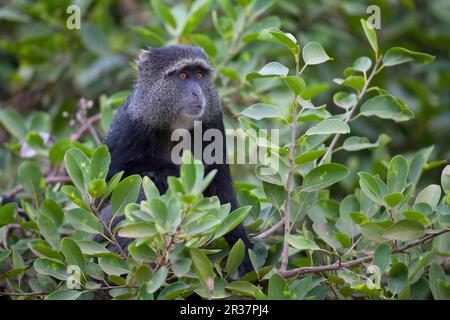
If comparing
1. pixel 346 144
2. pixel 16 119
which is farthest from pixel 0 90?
pixel 346 144

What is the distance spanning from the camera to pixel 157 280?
4.34 meters

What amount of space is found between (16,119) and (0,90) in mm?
3145

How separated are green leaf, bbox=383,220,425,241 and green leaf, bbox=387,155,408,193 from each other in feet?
1.38

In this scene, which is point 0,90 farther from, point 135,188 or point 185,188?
point 185,188

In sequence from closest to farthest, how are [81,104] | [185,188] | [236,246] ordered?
[185,188] < [236,246] < [81,104]

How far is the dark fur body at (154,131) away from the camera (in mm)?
6430

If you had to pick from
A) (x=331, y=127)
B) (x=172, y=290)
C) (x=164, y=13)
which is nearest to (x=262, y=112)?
(x=331, y=127)

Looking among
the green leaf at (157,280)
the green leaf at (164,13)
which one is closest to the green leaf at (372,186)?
the green leaf at (157,280)

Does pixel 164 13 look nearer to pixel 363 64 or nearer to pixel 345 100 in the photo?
pixel 345 100

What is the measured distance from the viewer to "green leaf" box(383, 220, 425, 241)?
4.68m

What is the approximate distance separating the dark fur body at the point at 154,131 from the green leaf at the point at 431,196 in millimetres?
1871

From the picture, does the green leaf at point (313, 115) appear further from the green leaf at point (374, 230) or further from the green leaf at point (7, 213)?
the green leaf at point (7, 213)
